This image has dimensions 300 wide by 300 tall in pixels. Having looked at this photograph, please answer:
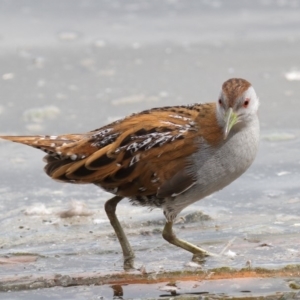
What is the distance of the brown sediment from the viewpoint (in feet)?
19.4

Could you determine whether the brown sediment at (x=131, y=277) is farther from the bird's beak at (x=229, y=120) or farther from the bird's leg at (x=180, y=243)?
the bird's beak at (x=229, y=120)

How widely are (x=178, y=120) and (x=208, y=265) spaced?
1022mm

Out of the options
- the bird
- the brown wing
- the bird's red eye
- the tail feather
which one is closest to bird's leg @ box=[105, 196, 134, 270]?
the bird

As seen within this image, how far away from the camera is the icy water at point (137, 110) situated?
5996 millimetres

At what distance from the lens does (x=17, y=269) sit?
624 cm

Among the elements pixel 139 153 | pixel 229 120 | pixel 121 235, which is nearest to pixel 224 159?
pixel 229 120

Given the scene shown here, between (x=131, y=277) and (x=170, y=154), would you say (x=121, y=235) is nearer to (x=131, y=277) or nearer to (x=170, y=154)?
(x=131, y=277)

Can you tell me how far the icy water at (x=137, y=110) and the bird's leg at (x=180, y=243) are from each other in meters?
0.11

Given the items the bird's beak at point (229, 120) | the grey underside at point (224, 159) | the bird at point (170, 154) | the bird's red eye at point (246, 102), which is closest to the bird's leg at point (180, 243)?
the bird at point (170, 154)

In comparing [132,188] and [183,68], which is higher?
[183,68]

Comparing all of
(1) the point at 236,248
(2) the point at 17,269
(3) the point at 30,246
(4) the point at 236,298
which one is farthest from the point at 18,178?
(4) the point at 236,298

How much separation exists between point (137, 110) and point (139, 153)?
112 inches

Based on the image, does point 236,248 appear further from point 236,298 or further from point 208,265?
point 236,298

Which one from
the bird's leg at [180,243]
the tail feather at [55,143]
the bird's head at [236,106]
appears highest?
the bird's head at [236,106]
